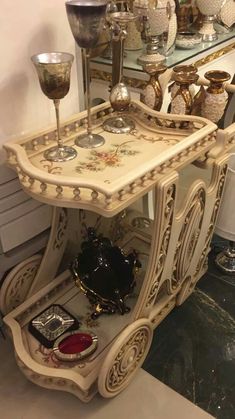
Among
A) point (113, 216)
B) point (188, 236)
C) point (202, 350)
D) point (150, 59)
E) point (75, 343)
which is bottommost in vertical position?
point (202, 350)

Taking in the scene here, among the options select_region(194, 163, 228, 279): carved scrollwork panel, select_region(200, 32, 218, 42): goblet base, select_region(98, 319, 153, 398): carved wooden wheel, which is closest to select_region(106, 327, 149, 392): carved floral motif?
select_region(98, 319, 153, 398): carved wooden wheel

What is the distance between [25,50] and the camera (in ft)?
3.17

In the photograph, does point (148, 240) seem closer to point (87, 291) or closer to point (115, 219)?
point (115, 219)

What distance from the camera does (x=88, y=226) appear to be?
133 cm

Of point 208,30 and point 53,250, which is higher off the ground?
point 208,30

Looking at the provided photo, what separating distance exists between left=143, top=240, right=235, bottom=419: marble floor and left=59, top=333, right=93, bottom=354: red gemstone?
0.20 metres

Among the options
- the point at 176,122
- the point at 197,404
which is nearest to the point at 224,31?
the point at 176,122

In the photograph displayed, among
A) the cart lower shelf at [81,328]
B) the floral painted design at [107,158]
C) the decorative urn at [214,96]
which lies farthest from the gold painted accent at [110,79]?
the cart lower shelf at [81,328]

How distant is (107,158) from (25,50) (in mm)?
317

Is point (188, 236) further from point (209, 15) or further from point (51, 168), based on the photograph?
point (209, 15)

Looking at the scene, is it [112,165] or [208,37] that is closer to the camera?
[112,165]

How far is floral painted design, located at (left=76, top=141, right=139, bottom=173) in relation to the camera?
3.08ft

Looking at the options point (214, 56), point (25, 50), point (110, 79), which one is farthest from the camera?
point (214, 56)

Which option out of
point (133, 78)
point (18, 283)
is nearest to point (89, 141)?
point (133, 78)
